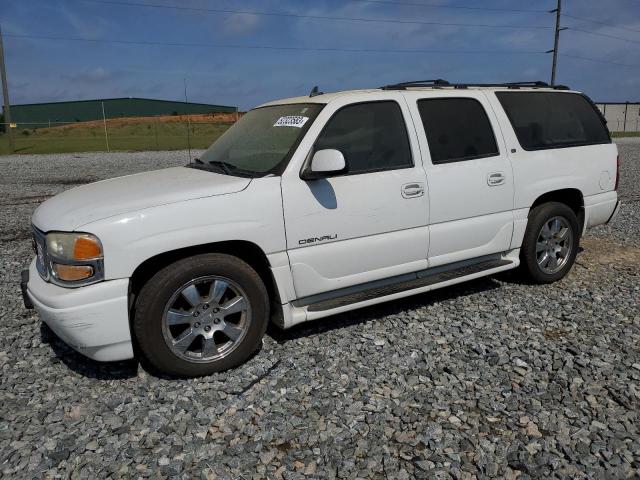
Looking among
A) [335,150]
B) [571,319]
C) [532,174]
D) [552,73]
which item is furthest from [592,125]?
[552,73]

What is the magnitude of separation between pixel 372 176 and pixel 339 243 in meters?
0.58

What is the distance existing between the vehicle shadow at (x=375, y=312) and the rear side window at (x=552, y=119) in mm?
1448

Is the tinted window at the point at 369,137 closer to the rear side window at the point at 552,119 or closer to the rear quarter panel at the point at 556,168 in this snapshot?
the rear quarter panel at the point at 556,168

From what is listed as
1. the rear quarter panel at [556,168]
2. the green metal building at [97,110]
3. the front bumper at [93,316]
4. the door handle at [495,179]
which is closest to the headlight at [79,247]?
the front bumper at [93,316]

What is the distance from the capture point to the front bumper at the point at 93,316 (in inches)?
124

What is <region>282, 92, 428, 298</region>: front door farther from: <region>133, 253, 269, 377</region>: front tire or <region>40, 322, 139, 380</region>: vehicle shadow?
<region>40, 322, 139, 380</region>: vehicle shadow

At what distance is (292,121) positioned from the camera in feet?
13.4

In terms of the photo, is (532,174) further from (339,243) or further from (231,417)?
(231,417)

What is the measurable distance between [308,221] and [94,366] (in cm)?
185

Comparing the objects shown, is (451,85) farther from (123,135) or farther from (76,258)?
(123,135)

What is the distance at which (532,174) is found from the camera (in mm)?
4844

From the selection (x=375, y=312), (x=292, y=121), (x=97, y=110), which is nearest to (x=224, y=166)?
(x=292, y=121)

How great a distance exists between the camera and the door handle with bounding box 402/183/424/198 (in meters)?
4.09

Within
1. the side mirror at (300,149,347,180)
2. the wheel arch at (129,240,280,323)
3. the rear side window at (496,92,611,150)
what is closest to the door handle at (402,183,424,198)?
the side mirror at (300,149,347,180)
